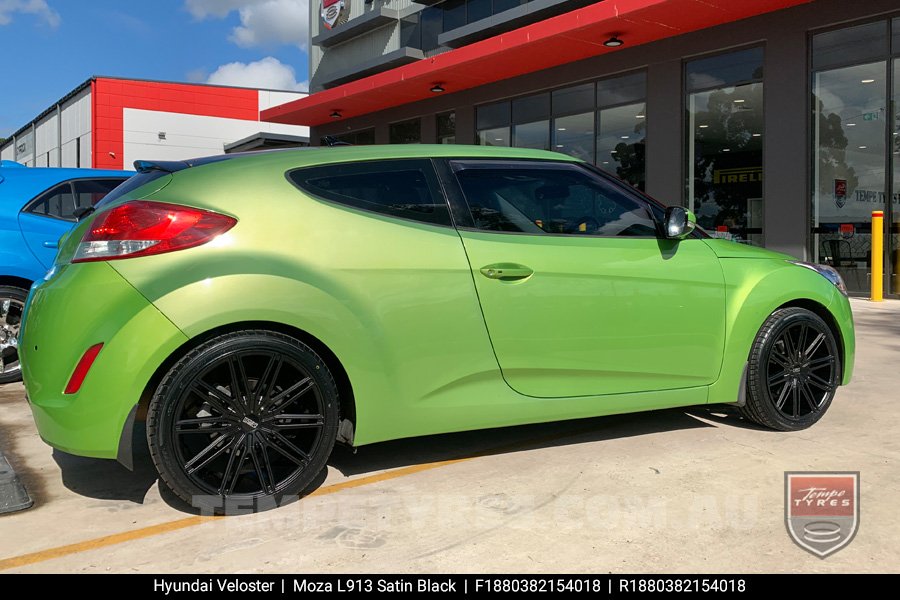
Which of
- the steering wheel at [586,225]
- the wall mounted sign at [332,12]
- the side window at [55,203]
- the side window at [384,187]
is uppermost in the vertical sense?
the wall mounted sign at [332,12]

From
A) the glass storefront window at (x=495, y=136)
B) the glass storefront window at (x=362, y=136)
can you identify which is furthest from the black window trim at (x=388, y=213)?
the glass storefront window at (x=362, y=136)

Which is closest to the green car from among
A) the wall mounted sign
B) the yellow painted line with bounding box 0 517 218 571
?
the yellow painted line with bounding box 0 517 218 571

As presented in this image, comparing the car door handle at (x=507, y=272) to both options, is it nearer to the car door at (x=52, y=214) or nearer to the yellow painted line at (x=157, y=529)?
the yellow painted line at (x=157, y=529)

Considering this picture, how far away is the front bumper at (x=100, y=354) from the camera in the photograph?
284 cm

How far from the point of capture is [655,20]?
527 inches

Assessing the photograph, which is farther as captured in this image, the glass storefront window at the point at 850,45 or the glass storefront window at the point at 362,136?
the glass storefront window at the point at 362,136

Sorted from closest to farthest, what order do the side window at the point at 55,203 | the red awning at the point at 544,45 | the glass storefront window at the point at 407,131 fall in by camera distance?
the side window at the point at 55,203, the red awning at the point at 544,45, the glass storefront window at the point at 407,131

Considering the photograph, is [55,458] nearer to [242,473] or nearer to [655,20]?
[242,473]

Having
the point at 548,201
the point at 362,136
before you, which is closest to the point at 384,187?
the point at 548,201

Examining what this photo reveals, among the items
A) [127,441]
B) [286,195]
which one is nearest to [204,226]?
[286,195]

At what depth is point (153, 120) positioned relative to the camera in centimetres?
4081

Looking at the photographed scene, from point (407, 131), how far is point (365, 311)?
19057mm

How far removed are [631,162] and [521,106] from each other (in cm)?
355

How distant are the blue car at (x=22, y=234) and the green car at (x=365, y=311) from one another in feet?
9.49
